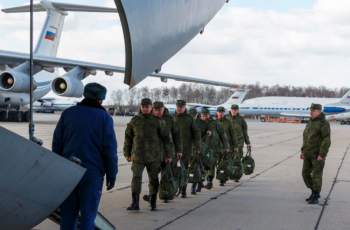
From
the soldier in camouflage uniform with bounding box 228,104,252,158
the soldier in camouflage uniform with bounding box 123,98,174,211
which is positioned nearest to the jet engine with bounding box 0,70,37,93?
the soldier in camouflage uniform with bounding box 228,104,252,158

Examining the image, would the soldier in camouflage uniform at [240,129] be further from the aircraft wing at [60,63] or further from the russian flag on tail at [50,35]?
the russian flag on tail at [50,35]

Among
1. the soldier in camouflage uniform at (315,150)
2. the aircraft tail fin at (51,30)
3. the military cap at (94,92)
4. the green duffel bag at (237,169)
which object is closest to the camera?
the military cap at (94,92)

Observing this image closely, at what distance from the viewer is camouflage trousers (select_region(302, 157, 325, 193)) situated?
19.3 ft

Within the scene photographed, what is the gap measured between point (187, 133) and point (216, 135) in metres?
0.83

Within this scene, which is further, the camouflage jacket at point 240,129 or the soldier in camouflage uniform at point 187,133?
the camouflage jacket at point 240,129

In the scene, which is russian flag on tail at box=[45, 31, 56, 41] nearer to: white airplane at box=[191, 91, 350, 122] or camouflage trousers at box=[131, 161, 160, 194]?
camouflage trousers at box=[131, 161, 160, 194]

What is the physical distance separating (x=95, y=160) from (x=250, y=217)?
2465 mm

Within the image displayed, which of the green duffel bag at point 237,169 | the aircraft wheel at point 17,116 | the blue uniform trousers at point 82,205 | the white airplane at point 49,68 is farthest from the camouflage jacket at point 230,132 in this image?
the aircraft wheel at point 17,116

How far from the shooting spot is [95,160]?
11.2ft

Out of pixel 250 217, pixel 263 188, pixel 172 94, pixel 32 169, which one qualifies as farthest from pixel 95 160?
pixel 172 94

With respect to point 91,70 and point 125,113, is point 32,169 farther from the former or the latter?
point 125,113

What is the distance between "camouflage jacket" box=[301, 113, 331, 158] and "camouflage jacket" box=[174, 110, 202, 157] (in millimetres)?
1634

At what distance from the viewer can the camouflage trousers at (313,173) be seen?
5891mm

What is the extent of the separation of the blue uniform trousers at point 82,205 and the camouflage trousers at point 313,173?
3.69 metres
